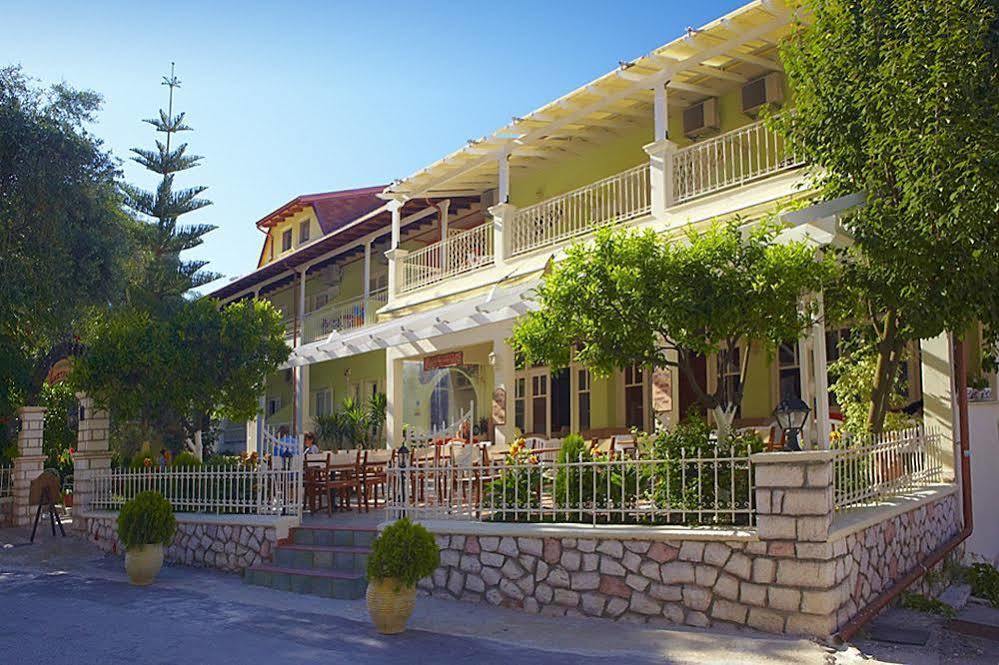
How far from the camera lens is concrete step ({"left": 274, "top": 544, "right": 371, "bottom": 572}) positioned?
32.4ft

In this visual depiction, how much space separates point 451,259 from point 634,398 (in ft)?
15.2

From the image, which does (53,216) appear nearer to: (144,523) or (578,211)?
(144,523)

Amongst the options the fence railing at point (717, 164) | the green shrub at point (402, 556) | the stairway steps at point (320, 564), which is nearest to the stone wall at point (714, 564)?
the stairway steps at point (320, 564)

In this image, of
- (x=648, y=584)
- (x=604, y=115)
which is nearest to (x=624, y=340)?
(x=648, y=584)

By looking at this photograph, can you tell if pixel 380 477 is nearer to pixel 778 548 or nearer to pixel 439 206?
pixel 778 548

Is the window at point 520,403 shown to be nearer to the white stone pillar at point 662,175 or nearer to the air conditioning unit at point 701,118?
the air conditioning unit at point 701,118

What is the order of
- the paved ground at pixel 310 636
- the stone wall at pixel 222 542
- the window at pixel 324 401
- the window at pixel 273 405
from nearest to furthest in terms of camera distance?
the paved ground at pixel 310 636, the stone wall at pixel 222 542, the window at pixel 324 401, the window at pixel 273 405

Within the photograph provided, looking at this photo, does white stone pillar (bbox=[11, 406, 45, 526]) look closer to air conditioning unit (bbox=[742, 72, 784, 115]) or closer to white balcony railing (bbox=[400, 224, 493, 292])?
white balcony railing (bbox=[400, 224, 493, 292])

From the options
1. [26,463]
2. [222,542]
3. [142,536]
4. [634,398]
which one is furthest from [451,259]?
[142,536]

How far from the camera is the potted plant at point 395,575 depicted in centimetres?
773

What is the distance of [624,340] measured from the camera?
834 centimetres

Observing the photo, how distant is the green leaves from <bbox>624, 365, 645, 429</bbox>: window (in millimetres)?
7264

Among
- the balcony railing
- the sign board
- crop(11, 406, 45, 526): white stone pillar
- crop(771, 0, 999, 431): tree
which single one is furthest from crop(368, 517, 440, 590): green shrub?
the balcony railing

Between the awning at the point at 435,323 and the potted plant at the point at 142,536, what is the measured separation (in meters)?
5.09
